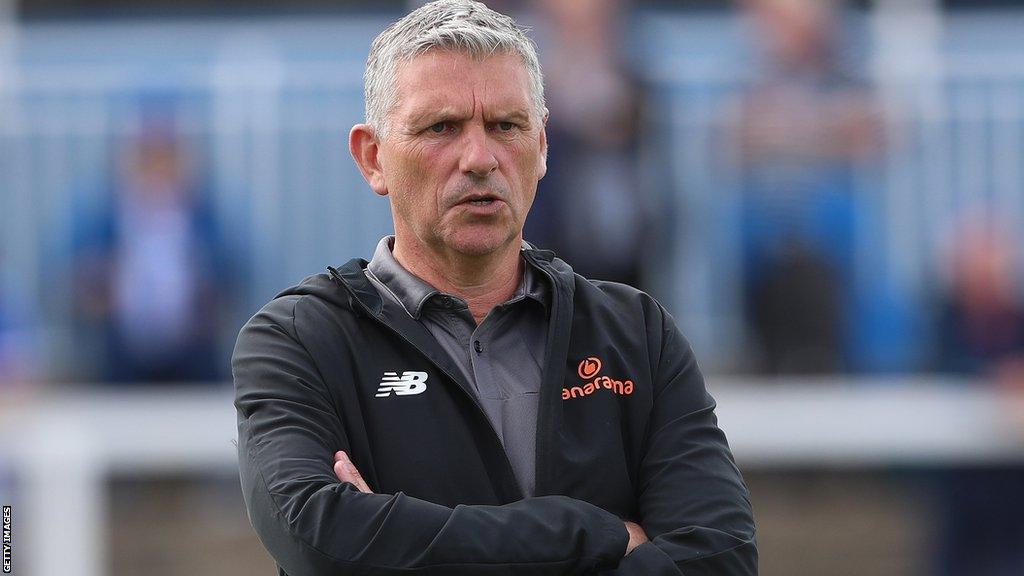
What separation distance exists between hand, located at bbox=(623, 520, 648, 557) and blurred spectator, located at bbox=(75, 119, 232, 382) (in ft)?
15.5

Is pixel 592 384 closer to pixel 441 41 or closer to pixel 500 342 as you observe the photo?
pixel 500 342

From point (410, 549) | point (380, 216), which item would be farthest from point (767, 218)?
point (410, 549)

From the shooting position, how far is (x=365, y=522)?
2.88 meters

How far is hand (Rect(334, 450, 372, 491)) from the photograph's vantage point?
2.96 m

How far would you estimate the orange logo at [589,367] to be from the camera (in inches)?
123

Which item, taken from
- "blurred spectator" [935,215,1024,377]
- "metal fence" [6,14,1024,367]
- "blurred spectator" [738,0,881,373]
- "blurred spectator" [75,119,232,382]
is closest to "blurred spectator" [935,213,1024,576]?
"blurred spectator" [935,215,1024,377]

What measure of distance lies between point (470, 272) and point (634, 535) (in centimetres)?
58

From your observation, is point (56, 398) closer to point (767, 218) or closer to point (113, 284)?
point (113, 284)

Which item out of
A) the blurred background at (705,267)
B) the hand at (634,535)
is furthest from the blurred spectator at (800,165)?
the hand at (634,535)

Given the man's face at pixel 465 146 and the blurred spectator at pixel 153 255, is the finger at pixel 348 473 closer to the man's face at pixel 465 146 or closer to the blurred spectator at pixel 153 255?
the man's face at pixel 465 146

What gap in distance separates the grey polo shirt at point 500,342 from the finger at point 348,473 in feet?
0.85

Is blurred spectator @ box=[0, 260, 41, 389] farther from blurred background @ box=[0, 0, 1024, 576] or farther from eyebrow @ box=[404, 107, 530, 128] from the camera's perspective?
eyebrow @ box=[404, 107, 530, 128]

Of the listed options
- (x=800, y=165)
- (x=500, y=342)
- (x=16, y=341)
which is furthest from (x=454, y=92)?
(x=16, y=341)

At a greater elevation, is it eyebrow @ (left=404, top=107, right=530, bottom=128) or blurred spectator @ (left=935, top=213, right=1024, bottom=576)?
eyebrow @ (left=404, top=107, right=530, bottom=128)
